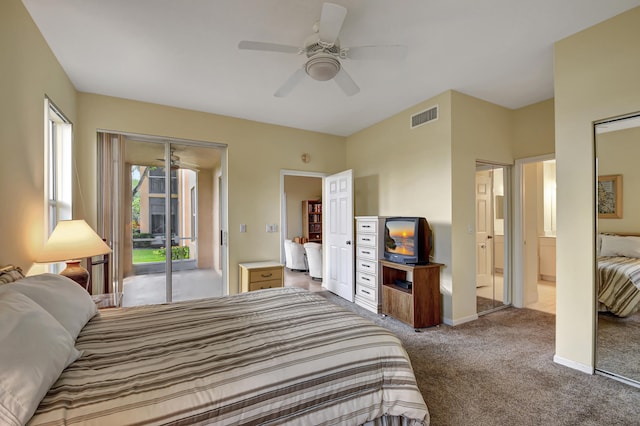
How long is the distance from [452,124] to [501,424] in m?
2.93

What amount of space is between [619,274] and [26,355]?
3696mm

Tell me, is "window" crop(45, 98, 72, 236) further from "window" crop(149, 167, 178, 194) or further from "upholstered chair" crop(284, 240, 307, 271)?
"upholstered chair" crop(284, 240, 307, 271)

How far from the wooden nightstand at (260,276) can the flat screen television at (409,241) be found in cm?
158

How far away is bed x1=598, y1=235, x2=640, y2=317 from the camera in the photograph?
221cm

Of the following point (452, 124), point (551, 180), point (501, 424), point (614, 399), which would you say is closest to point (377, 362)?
point (501, 424)

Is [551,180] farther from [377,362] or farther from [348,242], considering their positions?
[377,362]

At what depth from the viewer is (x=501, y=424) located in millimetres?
1776

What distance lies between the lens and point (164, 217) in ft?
12.8

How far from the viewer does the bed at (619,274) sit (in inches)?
87.2

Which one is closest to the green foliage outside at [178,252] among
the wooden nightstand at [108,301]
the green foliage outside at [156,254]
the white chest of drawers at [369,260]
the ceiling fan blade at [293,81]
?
the green foliage outside at [156,254]

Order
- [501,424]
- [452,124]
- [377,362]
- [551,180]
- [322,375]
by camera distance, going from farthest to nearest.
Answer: [551,180]
[452,124]
[501,424]
[377,362]
[322,375]

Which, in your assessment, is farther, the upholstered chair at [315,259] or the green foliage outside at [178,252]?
the upholstered chair at [315,259]

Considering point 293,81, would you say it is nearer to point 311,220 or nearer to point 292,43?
point 292,43

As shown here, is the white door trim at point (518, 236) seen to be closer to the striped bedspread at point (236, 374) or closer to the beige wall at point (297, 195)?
the striped bedspread at point (236, 374)
